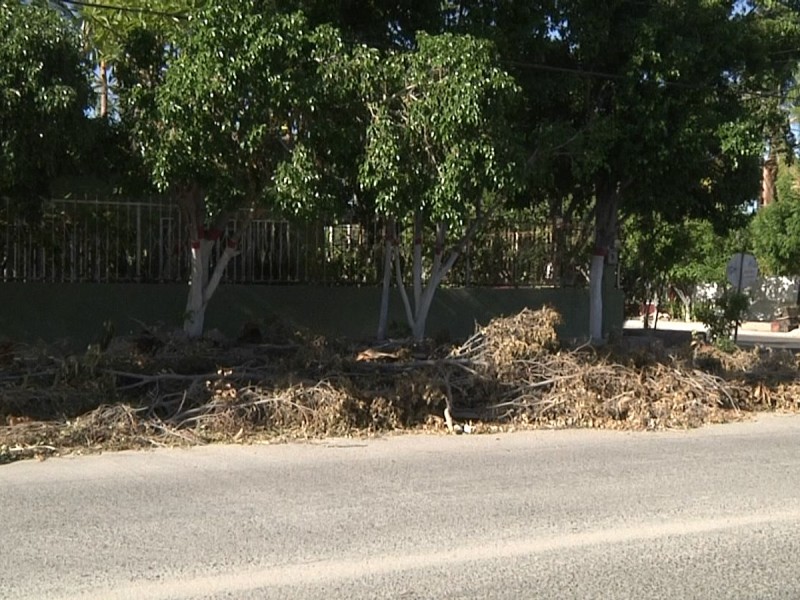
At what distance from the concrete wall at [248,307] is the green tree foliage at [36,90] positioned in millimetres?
3337

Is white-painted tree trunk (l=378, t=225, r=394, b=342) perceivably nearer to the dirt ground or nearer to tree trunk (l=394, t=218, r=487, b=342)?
tree trunk (l=394, t=218, r=487, b=342)

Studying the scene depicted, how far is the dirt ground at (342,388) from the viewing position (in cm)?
1094

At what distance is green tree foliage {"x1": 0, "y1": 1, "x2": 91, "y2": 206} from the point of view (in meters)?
11.1

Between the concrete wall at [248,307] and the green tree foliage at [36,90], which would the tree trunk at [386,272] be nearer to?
the concrete wall at [248,307]

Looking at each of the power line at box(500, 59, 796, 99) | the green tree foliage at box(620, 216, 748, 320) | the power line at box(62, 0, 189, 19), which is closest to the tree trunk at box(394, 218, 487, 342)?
the power line at box(500, 59, 796, 99)

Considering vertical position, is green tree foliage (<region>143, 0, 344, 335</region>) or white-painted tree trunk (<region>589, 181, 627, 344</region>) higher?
green tree foliage (<region>143, 0, 344, 335</region>)

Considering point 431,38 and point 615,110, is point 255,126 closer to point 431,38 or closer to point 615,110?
point 431,38

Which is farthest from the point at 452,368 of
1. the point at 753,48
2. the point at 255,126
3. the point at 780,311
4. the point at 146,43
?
the point at 780,311

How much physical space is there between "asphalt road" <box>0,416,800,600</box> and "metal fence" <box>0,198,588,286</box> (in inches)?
240

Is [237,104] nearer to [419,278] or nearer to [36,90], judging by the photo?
[36,90]

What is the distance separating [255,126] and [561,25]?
264 inches

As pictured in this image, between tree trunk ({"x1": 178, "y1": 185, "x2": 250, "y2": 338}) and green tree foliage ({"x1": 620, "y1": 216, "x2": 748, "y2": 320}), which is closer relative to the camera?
tree trunk ({"x1": 178, "y1": 185, "x2": 250, "y2": 338})

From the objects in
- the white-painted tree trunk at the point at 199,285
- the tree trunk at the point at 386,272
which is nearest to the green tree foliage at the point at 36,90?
the white-painted tree trunk at the point at 199,285

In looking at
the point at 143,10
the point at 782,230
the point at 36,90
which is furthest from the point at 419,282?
the point at 782,230
